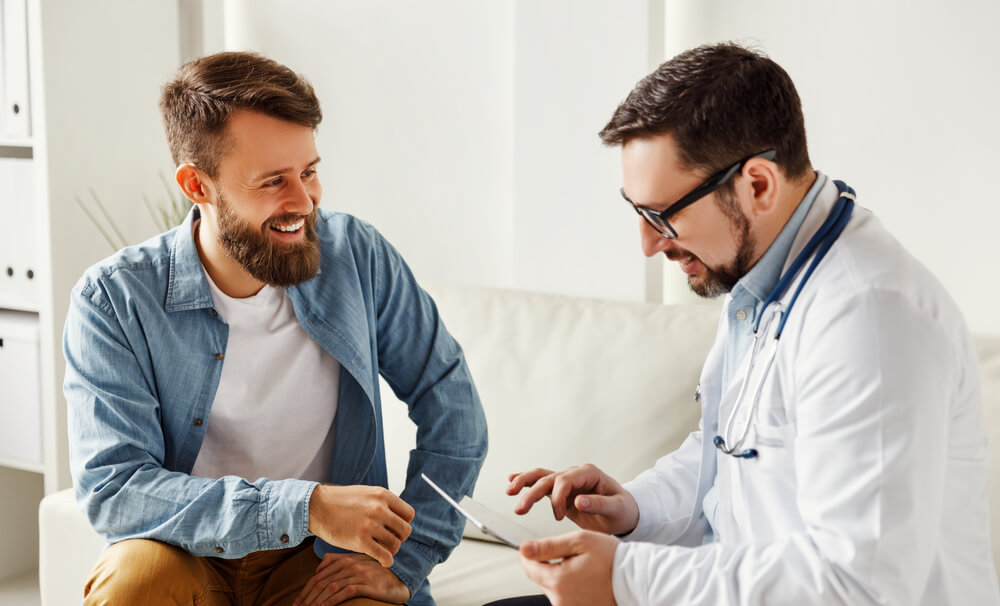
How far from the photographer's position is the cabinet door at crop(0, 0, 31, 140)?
2717mm

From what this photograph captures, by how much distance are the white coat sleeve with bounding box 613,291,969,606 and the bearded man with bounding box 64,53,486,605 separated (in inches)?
24.7

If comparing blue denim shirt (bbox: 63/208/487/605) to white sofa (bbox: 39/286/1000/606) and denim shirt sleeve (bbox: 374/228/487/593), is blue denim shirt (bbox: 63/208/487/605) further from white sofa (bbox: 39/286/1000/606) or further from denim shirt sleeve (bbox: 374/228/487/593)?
white sofa (bbox: 39/286/1000/606)

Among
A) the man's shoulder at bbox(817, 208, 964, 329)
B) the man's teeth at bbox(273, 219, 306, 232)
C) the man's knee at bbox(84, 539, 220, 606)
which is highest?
the man's teeth at bbox(273, 219, 306, 232)

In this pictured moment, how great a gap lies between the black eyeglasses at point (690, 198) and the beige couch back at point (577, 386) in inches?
30.8

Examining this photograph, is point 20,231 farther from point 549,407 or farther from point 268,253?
point 549,407

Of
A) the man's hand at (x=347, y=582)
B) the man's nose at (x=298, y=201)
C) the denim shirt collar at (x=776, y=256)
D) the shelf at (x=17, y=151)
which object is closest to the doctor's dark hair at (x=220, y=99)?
the man's nose at (x=298, y=201)

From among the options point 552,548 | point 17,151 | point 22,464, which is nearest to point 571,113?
point 552,548

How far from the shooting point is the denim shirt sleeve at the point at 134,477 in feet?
4.80

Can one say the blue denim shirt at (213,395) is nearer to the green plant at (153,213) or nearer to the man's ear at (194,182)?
the man's ear at (194,182)

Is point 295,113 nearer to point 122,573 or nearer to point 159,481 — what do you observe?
point 159,481

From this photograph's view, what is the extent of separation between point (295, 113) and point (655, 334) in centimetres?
94

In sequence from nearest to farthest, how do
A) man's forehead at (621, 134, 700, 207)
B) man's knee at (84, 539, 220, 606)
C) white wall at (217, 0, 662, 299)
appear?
man's forehead at (621, 134, 700, 207) < man's knee at (84, 539, 220, 606) < white wall at (217, 0, 662, 299)

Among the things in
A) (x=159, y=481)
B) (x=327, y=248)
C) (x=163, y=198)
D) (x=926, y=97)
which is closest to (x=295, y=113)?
(x=327, y=248)

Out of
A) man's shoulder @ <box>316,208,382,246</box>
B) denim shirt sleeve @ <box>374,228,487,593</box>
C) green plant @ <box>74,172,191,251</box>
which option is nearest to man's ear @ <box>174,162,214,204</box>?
man's shoulder @ <box>316,208,382,246</box>
